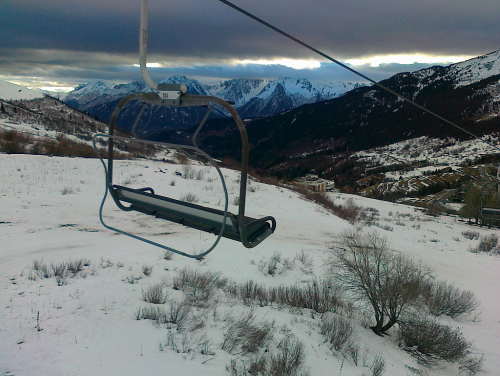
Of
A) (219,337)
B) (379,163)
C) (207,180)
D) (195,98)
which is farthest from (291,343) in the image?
(379,163)

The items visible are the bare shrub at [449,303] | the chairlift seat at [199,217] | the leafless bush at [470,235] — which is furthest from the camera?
the leafless bush at [470,235]

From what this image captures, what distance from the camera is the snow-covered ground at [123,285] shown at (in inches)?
162

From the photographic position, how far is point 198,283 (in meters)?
6.52

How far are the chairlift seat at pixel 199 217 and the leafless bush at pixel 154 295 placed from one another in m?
3.08

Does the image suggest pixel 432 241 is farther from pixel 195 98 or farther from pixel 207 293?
pixel 195 98

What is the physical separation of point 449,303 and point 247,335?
18.8 ft

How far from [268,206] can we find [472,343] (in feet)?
38.2

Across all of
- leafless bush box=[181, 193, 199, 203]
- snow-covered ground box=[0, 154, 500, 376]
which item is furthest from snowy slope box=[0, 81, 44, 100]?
leafless bush box=[181, 193, 199, 203]

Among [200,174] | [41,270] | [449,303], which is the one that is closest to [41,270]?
[41,270]

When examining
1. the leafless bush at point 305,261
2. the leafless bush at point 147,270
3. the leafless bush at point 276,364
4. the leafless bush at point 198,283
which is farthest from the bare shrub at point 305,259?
the leafless bush at point 147,270

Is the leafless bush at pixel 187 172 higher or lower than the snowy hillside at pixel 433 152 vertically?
lower

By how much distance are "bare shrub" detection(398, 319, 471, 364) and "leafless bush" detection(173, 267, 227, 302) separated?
3.95m

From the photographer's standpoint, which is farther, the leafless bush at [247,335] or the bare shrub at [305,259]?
the bare shrub at [305,259]

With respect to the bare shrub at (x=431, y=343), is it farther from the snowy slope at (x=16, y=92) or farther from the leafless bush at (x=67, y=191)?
the snowy slope at (x=16, y=92)
